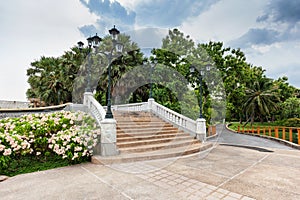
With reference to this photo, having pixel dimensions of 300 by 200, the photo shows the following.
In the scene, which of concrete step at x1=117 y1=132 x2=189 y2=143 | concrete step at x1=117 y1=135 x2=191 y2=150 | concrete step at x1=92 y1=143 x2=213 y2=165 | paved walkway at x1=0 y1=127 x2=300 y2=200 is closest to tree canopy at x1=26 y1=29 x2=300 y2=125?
concrete step at x1=117 y1=132 x2=189 y2=143

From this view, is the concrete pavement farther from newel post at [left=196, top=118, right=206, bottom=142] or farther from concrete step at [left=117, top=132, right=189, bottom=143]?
newel post at [left=196, top=118, right=206, bottom=142]

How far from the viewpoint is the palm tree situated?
62.1ft

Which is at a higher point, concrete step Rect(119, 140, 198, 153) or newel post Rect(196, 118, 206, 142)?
newel post Rect(196, 118, 206, 142)

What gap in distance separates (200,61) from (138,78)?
447cm

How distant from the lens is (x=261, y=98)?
62.6ft

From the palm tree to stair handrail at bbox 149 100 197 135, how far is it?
14064 mm

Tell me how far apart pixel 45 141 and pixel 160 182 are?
2897 mm

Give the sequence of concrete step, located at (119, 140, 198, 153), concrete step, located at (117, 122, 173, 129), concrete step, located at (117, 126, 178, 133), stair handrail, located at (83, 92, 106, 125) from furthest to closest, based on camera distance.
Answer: concrete step, located at (117, 122, 173, 129)
concrete step, located at (117, 126, 178, 133)
stair handrail, located at (83, 92, 106, 125)
concrete step, located at (119, 140, 198, 153)

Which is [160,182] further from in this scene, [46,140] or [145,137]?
[145,137]

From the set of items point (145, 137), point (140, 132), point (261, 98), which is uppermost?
point (261, 98)

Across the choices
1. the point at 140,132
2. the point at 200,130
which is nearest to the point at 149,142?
the point at 140,132

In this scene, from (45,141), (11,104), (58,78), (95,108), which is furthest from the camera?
(58,78)

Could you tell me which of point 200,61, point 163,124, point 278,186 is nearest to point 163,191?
point 278,186

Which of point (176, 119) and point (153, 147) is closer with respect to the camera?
point (153, 147)
